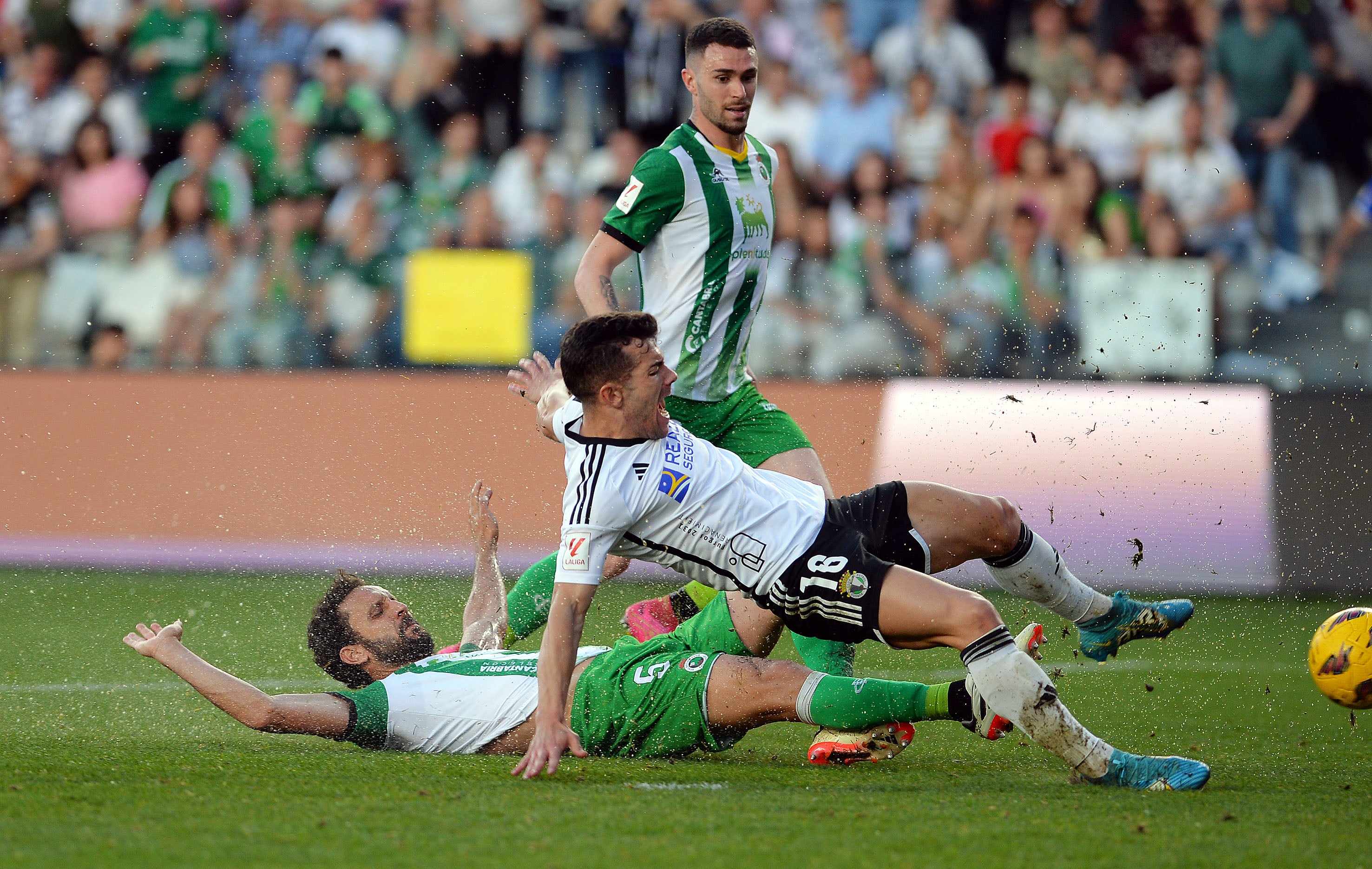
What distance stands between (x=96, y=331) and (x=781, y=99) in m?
5.29

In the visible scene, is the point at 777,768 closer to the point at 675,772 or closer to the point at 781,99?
the point at 675,772

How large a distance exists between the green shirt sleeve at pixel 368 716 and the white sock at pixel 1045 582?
2114 millimetres

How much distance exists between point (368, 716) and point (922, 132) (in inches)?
308

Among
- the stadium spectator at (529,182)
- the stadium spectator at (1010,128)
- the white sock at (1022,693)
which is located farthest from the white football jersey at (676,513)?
the stadium spectator at (1010,128)

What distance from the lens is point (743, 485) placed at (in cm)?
482

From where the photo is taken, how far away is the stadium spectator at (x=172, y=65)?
12.5m

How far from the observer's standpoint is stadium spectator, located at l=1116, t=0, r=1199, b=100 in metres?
11.8

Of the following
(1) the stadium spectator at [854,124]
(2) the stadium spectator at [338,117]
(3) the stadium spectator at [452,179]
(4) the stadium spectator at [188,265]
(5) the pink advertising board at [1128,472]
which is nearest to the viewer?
(5) the pink advertising board at [1128,472]

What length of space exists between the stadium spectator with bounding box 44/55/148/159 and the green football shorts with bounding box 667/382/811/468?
798cm

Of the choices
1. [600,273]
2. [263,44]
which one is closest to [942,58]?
[263,44]

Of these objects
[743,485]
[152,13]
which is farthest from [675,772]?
[152,13]

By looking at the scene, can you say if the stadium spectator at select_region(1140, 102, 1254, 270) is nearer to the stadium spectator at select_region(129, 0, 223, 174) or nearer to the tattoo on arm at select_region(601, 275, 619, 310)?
the tattoo on arm at select_region(601, 275, 619, 310)

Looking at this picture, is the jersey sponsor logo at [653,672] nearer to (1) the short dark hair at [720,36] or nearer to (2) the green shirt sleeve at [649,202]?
(2) the green shirt sleeve at [649,202]

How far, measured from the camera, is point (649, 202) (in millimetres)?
5859
